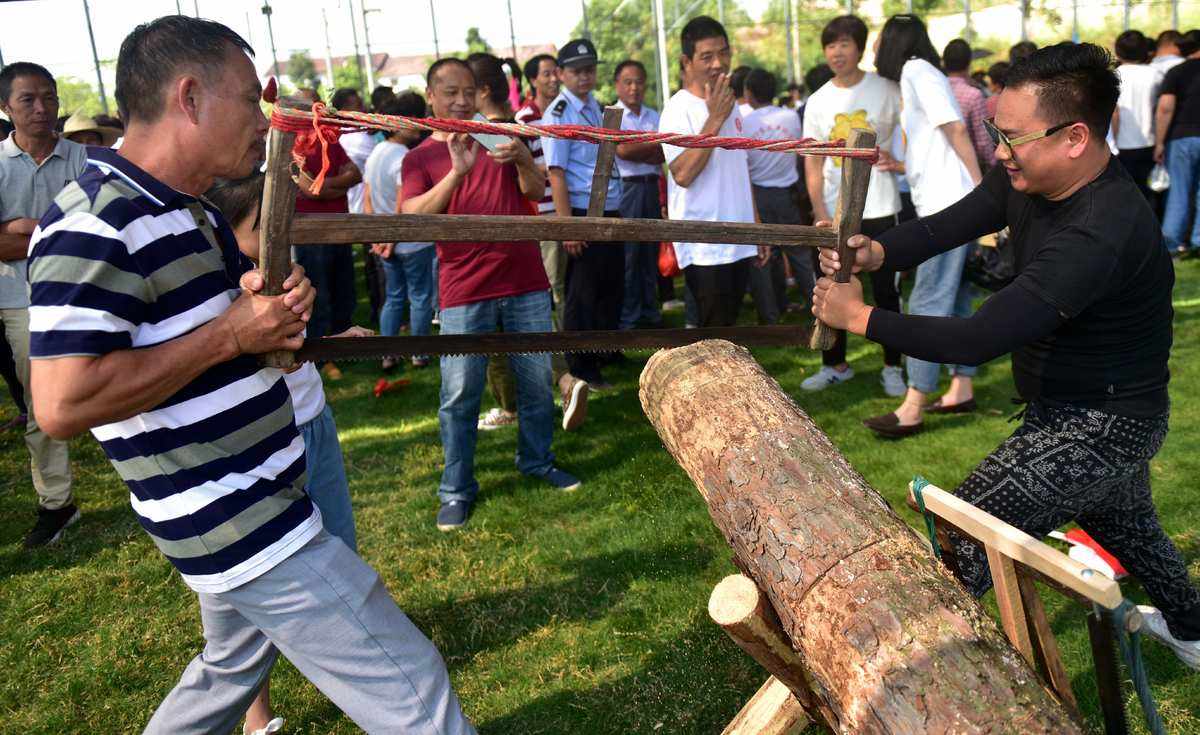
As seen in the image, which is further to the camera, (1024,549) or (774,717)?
(774,717)

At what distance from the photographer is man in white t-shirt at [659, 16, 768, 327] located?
495 cm

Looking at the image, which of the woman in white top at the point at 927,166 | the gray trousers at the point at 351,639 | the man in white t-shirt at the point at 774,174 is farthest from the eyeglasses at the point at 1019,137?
the man in white t-shirt at the point at 774,174

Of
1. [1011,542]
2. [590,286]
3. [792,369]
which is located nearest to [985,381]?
[792,369]

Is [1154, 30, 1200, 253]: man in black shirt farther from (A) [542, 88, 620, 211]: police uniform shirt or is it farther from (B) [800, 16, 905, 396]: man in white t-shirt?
(A) [542, 88, 620, 211]: police uniform shirt

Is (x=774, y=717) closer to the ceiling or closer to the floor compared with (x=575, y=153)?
closer to the floor

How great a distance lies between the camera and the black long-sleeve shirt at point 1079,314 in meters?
2.35

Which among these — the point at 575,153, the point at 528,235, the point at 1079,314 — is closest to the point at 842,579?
the point at 1079,314

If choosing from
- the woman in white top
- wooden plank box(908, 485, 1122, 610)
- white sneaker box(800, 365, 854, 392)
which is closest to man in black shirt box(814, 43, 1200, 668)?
wooden plank box(908, 485, 1122, 610)

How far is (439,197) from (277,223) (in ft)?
6.24

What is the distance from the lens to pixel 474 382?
4277mm

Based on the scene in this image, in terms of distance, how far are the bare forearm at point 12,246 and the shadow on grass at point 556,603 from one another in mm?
2670

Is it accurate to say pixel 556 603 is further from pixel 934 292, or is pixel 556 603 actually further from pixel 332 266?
pixel 332 266

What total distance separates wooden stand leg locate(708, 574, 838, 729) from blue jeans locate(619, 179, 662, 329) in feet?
Result: 17.2

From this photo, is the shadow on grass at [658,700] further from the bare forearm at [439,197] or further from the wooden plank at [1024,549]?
the bare forearm at [439,197]
